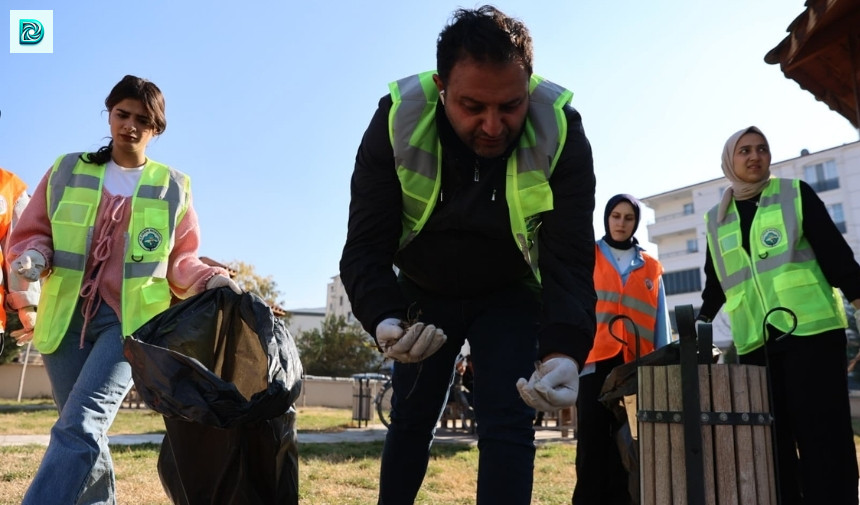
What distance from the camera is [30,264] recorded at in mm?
2730

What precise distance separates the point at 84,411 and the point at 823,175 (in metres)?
49.0

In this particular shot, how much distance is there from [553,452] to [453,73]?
22.4ft

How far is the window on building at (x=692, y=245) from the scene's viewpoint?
5214 centimetres

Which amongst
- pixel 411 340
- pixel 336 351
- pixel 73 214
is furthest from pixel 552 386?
pixel 336 351

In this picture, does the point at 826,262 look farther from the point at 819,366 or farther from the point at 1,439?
the point at 1,439

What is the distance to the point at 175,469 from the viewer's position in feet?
8.40

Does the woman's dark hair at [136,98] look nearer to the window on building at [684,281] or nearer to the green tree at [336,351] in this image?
the green tree at [336,351]

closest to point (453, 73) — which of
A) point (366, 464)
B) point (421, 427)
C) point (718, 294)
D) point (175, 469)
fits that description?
point (421, 427)

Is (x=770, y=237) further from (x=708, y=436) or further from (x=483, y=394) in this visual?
(x=483, y=394)

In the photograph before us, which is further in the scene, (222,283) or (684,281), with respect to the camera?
(684,281)

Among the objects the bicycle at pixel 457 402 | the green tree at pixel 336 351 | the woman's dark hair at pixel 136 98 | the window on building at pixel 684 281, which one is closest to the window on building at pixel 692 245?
the window on building at pixel 684 281

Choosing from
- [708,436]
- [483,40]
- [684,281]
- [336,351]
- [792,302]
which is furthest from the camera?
[684,281]

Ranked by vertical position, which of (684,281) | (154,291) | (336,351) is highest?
(684,281)

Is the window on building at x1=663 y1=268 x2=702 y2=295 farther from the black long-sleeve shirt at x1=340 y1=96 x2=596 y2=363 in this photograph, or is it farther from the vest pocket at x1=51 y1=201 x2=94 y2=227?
the black long-sleeve shirt at x1=340 y1=96 x2=596 y2=363
